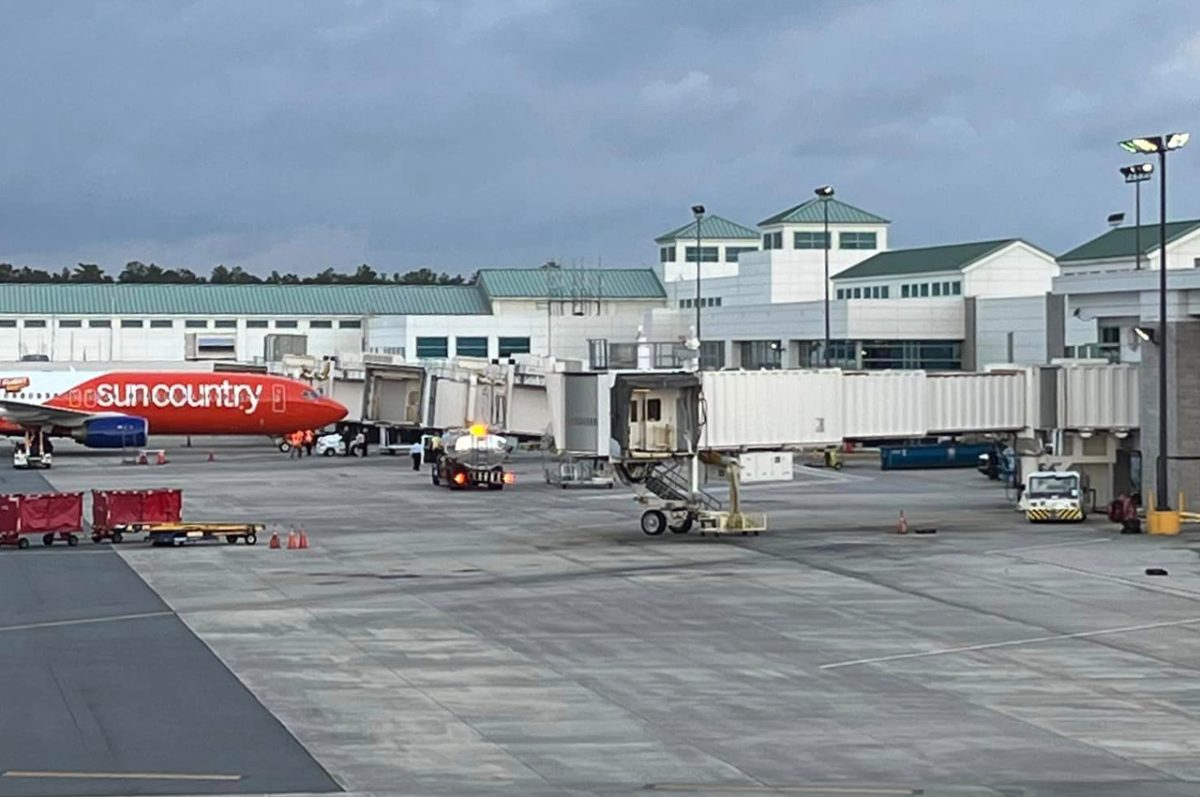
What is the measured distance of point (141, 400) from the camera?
107 metres

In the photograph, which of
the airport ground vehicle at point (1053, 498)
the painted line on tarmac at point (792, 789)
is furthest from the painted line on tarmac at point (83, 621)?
the airport ground vehicle at point (1053, 498)

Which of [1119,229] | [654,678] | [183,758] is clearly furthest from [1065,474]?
[1119,229]

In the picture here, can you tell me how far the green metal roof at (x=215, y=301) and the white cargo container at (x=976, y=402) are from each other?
93190 mm

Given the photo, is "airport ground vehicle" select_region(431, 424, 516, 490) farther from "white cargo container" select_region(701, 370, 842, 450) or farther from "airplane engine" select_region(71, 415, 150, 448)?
"airplane engine" select_region(71, 415, 150, 448)

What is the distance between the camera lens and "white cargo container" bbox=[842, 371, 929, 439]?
63562 millimetres

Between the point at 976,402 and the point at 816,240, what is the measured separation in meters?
79.4

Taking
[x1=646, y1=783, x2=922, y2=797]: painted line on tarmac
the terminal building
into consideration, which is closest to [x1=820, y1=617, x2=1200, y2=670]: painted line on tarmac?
[x1=646, y1=783, x2=922, y2=797]: painted line on tarmac

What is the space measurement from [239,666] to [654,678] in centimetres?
728

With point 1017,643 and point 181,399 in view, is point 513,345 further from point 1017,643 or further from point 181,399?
point 1017,643

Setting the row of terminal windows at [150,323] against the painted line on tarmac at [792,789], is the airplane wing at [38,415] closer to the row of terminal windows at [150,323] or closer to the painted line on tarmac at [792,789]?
the row of terminal windows at [150,323]

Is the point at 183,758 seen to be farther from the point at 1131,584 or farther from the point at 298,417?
the point at 298,417

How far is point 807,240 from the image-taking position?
146 m

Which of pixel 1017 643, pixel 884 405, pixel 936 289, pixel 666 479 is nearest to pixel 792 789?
pixel 1017 643

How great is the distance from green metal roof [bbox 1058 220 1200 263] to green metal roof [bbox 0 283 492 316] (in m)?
51.3
